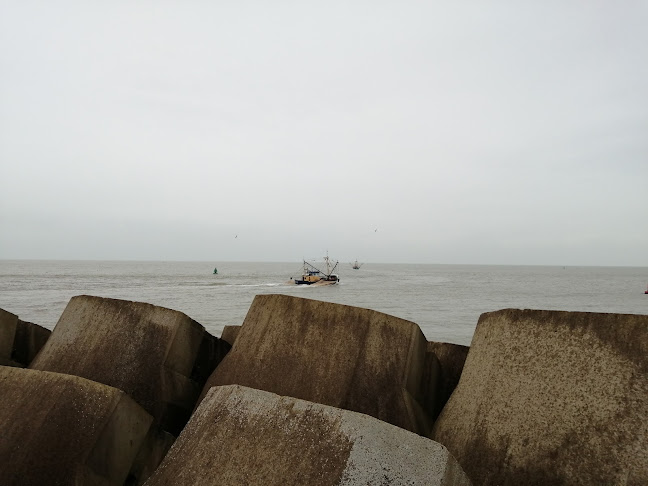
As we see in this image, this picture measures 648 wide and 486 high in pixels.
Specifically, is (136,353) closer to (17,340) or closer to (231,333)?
(231,333)

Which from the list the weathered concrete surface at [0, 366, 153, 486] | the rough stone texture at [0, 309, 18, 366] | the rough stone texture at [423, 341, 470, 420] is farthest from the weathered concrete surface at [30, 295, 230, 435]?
the rough stone texture at [423, 341, 470, 420]

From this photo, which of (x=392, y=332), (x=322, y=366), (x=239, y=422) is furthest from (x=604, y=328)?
(x=239, y=422)

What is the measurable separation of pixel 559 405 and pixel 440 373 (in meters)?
1.43

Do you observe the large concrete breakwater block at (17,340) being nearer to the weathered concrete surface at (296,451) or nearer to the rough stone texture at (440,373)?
the weathered concrete surface at (296,451)

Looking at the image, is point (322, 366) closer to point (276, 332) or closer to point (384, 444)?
point (276, 332)

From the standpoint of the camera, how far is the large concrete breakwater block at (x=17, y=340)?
156 inches

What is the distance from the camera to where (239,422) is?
5.95 ft

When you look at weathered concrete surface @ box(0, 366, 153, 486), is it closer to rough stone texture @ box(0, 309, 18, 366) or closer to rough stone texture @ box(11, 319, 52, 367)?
rough stone texture @ box(0, 309, 18, 366)

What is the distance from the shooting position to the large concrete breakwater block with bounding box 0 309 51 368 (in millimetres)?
3967

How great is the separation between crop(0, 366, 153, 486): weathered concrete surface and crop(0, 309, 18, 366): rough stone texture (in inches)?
71.6

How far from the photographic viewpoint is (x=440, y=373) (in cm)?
363

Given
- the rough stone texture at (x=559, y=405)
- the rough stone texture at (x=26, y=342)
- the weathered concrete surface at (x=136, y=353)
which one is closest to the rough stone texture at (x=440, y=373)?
the rough stone texture at (x=559, y=405)

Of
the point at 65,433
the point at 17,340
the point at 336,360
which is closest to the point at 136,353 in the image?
the point at 65,433

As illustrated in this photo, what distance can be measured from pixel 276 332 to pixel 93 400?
1188 millimetres
